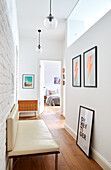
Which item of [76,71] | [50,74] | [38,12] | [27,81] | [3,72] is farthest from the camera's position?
[50,74]

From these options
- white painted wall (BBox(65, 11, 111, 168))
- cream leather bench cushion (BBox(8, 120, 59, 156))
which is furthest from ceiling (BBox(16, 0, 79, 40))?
cream leather bench cushion (BBox(8, 120, 59, 156))

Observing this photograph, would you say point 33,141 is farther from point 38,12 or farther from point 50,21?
point 38,12

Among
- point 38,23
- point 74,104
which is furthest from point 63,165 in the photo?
point 38,23

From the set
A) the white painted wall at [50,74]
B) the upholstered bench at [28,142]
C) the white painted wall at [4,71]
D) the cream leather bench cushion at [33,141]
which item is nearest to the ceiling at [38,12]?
the white painted wall at [4,71]

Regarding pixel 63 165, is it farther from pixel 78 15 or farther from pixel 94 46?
pixel 78 15

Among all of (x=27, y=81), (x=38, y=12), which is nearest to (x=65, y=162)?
(x=38, y=12)

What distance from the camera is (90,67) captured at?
261 centimetres

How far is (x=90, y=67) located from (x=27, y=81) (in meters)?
3.45

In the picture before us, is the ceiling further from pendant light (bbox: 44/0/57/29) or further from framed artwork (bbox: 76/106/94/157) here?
framed artwork (bbox: 76/106/94/157)

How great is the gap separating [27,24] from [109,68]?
10.7 feet

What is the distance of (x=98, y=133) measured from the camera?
2.31 m

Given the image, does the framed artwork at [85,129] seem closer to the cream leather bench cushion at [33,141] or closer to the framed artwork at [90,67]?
the framed artwork at [90,67]

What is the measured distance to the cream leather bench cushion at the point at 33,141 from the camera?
5.95ft

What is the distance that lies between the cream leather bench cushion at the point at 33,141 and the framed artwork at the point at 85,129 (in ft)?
2.37
